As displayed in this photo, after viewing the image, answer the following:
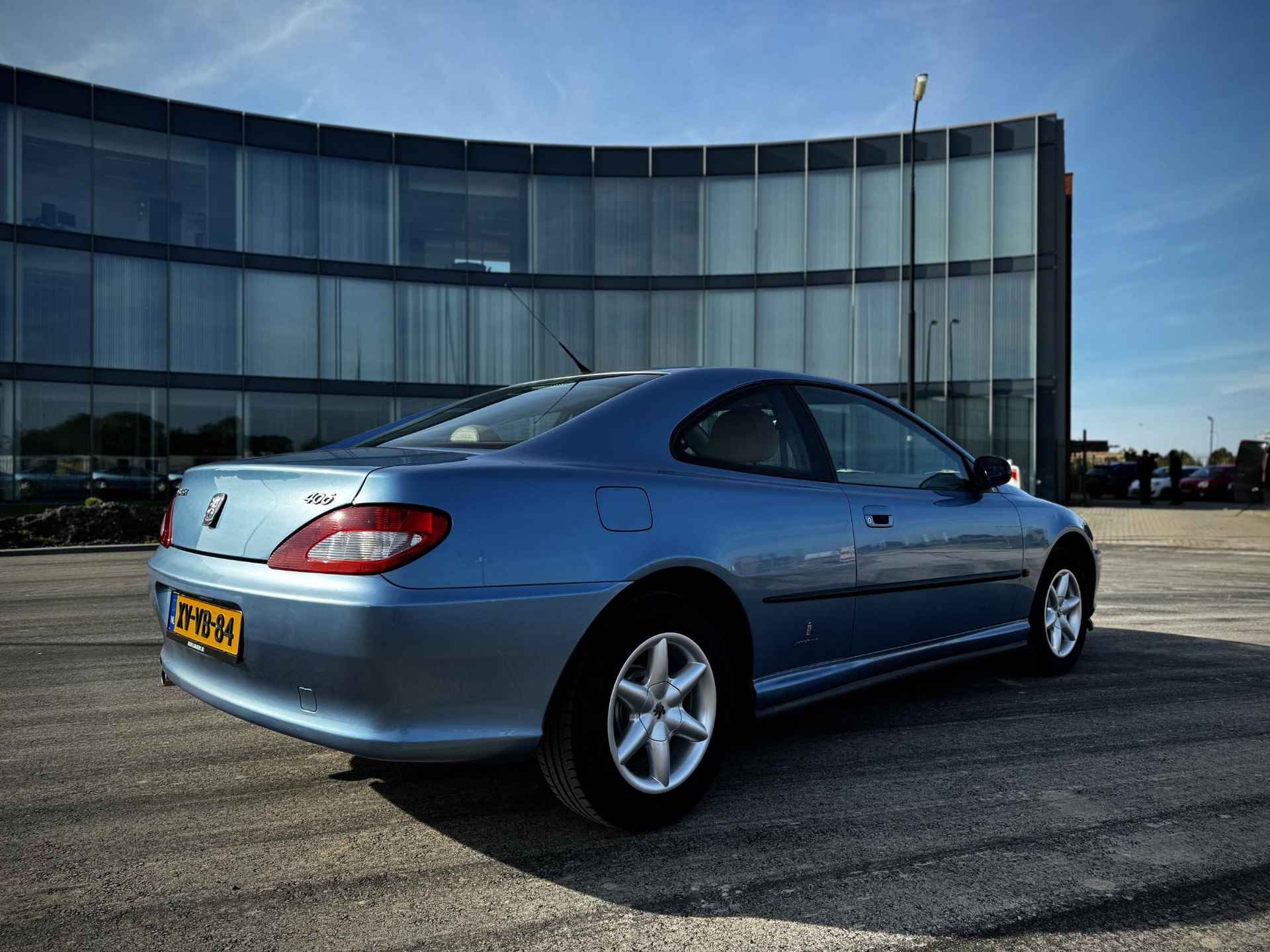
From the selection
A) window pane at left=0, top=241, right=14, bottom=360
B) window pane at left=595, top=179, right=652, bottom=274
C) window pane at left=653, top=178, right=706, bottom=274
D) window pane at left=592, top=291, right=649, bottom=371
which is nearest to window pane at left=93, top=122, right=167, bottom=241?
window pane at left=0, top=241, right=14, bottom=360

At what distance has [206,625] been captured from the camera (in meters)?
2.88

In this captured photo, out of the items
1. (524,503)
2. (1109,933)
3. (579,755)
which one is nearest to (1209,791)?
(1109,933)

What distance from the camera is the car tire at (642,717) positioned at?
2654 mm

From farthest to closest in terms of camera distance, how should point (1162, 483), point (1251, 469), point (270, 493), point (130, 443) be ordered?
point (1162, 483)
point (1251, 469)
point (130, 443)
point (270, 493)

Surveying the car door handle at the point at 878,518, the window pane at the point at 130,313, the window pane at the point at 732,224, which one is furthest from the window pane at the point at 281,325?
the car door handle at the point at 878,518

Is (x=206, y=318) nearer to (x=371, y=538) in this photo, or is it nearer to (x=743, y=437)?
(x=743, y=437)

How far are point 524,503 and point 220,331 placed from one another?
22743 mm

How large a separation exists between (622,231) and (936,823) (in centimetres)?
2349

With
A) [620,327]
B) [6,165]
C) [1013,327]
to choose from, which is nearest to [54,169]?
[6,165]

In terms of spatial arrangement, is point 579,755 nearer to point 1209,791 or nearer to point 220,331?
point 1209,791

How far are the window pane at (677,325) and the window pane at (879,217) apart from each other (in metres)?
4.57

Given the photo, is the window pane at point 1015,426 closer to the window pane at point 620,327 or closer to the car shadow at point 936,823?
the window pane at point 620,327

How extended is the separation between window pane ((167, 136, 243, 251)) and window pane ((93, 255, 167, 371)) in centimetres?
108

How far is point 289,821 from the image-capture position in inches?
116
